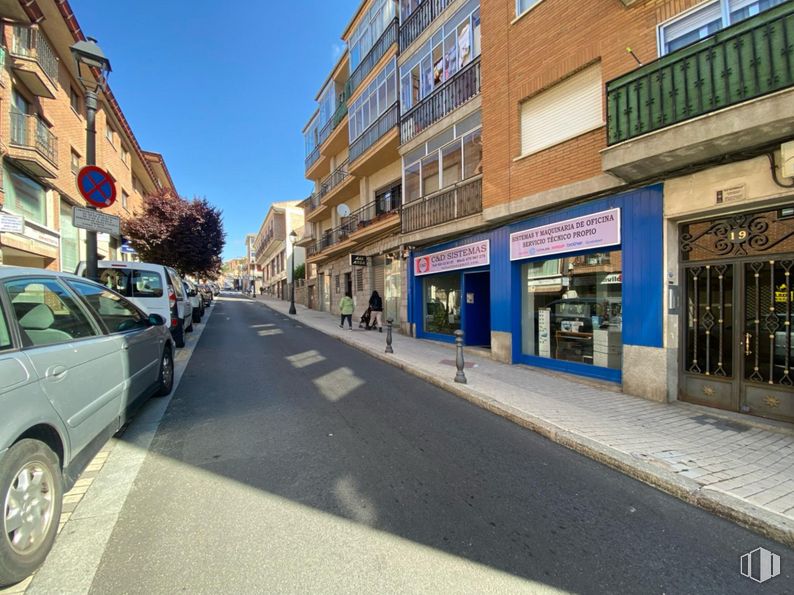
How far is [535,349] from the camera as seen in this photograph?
8781mm

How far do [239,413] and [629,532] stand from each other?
4.45 m

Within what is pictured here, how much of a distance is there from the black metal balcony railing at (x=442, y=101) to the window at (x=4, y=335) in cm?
1073

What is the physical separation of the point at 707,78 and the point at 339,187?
1722cm

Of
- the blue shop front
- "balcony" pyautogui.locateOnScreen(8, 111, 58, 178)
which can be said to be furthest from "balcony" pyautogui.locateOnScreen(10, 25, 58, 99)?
the blue shop front

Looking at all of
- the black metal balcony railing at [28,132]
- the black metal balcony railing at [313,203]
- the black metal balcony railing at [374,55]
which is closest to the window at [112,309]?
the black metal balcony railing at [28,132]

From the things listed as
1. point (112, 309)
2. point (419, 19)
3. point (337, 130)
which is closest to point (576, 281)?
point (112, 309)

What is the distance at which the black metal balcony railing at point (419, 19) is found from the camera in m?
12.0

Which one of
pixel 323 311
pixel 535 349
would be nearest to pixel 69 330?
pixel 535 349

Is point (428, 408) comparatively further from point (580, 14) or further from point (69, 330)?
point (580, 14)

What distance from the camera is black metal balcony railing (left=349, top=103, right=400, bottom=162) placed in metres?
14.7

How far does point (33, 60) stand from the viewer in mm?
10945

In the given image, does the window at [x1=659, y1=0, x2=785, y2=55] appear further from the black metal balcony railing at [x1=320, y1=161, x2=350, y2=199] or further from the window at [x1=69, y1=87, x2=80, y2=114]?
the window at [x1=69, y1=87, x2=80, y2=114]

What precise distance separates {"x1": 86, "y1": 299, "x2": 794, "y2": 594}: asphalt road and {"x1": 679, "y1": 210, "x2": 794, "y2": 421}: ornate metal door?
3021mm

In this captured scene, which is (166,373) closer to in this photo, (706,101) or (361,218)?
(706,101)
